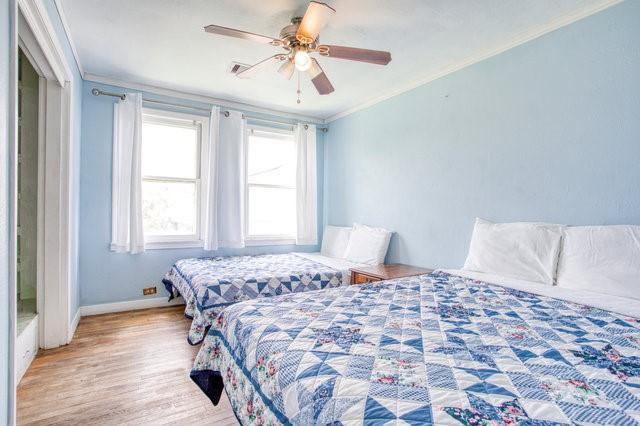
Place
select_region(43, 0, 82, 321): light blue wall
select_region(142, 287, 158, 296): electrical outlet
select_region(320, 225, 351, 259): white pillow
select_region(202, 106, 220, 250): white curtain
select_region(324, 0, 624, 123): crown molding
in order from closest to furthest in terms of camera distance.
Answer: select_region(324, 0, 624, 123): crown molding, select_region(43, 0, 82, 321): light blue wall, select_region(142, 287, 158, 296): electrical outlet, select_region(202, 106, 220, 250): white curtain, select_region(320, 225, 351, 259): white pillow

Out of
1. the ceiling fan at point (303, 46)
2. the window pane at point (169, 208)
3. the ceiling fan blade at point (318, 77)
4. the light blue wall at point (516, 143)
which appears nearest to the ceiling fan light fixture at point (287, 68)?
the ceiling fan at point (303, 46)

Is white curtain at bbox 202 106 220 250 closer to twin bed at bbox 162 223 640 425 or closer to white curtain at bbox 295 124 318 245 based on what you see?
white curtain at bbox 295 124 318 245

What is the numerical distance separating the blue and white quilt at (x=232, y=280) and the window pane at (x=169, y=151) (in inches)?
40.9

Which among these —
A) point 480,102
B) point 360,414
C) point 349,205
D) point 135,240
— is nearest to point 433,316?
point 360,414

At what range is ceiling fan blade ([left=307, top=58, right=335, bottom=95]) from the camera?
2379 mm

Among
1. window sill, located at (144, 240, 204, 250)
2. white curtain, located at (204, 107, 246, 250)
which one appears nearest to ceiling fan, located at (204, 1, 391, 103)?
white curtain, located at (204, 107, 246, 250)

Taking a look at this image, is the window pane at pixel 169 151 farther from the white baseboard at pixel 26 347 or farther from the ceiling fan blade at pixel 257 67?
the white baseboard at pixel 26 347

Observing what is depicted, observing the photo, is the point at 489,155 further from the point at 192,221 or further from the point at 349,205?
the point at 192,221

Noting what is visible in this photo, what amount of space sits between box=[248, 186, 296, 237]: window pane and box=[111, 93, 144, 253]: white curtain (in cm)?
127

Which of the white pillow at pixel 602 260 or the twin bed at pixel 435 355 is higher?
the white pillow at pixel 602 260

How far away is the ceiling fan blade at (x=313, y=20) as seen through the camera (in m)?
1.73

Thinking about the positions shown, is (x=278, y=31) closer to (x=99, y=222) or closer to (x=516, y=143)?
(x=516, y=143)

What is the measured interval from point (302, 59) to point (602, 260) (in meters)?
2.12

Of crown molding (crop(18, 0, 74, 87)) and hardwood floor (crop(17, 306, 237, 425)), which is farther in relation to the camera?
hardwood floor (crop(17, 306, 237, 425))
